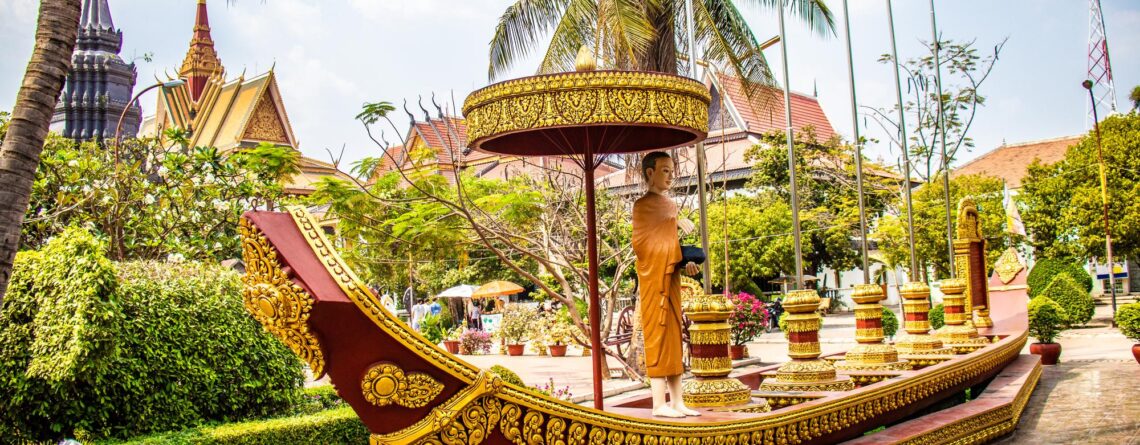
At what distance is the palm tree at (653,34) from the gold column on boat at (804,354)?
4.99m

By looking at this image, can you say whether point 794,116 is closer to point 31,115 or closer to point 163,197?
point 163,197

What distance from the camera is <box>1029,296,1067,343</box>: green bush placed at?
528 inches

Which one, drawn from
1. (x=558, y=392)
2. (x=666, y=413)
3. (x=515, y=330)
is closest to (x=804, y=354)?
(x=666, y=413)

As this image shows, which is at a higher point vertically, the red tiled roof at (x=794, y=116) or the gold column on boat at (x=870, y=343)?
the red tiled roof at (x=794, y=116)

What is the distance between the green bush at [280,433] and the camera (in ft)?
20.9

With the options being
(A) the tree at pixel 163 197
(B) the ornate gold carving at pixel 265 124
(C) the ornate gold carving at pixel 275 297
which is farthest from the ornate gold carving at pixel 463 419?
(B) the ornate gold carving at pixel 265 124

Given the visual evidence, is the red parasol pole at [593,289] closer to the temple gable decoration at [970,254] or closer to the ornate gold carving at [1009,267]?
the temple gable decoration at [970,254]

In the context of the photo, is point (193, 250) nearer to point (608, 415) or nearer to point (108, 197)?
point (108, 197)

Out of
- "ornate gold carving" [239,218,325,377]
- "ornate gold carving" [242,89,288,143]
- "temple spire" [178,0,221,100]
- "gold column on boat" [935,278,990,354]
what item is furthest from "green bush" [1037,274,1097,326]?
"temple spire" [178,0,221,100]

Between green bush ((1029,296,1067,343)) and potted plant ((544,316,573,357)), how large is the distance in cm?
762

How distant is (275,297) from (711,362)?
3.19 m

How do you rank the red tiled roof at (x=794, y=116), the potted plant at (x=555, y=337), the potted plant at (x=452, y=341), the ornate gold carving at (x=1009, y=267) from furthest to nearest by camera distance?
1. the red tiled roof at (x=794, y=116)
2. the potted plant at (x=452, y=341)
3. the potted plant at (x=555, y=337)
4. the ornate gold carving at (x=1009, y=267)

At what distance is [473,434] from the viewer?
341cm

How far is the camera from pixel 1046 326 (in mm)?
13562
